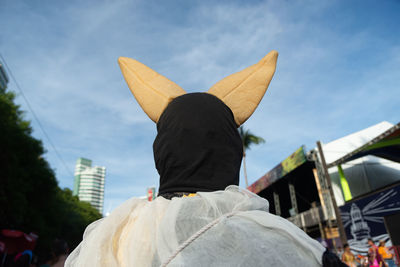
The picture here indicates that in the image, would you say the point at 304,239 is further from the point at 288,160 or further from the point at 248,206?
the point at 288,160

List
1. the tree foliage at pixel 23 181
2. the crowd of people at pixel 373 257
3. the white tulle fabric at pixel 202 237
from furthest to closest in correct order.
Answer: the tree foliage at pixel 23 181, the crowd of people at pixel 373 257, the white tulle fabric at pixel 202 237

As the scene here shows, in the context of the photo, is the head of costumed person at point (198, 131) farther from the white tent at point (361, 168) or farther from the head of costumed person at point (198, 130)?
the white tent at point (361, 168)

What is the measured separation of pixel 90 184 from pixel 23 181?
126 m

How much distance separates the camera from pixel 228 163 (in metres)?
0.94

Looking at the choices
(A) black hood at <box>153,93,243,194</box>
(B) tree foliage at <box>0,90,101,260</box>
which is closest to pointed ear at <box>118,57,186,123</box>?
(A) black hood at <box>153,93,243,194</box>

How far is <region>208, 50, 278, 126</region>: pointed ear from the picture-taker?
1.23 m

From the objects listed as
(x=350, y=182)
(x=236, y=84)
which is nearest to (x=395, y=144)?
(x=350, y=182)

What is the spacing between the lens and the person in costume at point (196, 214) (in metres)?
0.59

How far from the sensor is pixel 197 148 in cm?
93

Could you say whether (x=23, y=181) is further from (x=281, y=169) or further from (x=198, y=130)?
(x=281, y=169)

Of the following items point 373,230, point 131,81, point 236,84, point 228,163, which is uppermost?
point 131,81

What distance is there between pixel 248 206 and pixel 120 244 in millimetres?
355

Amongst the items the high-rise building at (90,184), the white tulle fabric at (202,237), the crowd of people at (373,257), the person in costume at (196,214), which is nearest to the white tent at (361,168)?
the crowd of people at (373,257)

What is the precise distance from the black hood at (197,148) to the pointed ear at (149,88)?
16 centimetres
